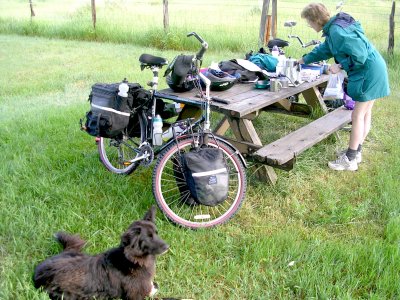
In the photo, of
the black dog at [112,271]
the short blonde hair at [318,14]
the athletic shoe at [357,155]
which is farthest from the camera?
the athletic shoe at [357,155]

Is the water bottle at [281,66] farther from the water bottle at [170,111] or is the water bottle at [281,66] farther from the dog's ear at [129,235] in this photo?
the dog's ear at [129,235]

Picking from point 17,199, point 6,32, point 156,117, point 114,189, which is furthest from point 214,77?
point 6,32

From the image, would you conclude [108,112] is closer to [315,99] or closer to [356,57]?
[356,57]

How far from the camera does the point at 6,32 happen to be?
15102 mm

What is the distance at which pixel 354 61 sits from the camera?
3.87 m

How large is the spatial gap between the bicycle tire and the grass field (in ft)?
0.41

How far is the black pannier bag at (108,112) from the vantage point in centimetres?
348

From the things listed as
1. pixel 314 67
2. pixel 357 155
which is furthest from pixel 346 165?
pixel 314 67

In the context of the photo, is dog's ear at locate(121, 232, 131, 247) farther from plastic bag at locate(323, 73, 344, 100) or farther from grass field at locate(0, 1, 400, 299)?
plastic bag at locate(323, 73, 344, 100)

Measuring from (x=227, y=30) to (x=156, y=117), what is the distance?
881 cm

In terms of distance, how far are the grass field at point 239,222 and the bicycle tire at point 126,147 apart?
0.41 ft

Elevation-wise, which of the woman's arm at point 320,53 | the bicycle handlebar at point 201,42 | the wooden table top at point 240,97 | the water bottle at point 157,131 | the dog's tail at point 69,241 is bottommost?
the dog's tail at point 69,241

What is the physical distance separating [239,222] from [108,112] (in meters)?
1.43

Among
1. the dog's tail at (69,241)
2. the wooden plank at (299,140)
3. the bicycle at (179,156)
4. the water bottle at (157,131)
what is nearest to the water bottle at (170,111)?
the bicycle at (179,156)
